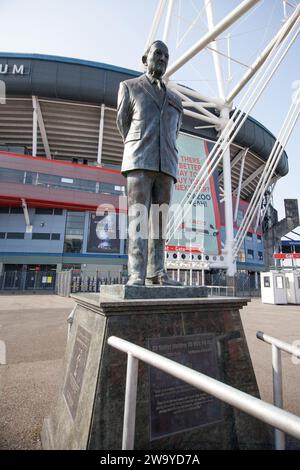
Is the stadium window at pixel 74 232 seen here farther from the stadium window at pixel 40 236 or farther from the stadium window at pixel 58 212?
the stadium window at pixel 40 236

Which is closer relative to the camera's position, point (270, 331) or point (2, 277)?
point (270, 331)

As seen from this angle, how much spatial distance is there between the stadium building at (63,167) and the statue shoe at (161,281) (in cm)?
1691

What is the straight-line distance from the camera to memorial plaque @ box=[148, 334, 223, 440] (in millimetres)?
1598

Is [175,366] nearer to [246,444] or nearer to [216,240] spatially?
[246,444]

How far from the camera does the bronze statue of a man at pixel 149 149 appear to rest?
235 cm

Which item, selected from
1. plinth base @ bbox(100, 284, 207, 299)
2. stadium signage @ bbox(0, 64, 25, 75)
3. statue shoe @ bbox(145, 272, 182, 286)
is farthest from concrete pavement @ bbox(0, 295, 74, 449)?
stadium signage @ bbox(0, 64, 25, 75)

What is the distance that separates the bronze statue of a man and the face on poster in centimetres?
1426

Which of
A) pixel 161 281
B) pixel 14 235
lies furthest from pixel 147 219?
pixel 14 235

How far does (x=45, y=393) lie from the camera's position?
2818 millimetres

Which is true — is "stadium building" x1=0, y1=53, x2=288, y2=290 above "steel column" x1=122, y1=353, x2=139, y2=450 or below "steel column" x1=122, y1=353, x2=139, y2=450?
above

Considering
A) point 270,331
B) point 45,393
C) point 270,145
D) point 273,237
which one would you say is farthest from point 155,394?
point 273,237

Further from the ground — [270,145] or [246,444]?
[270,145]

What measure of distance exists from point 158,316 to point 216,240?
1740 cm

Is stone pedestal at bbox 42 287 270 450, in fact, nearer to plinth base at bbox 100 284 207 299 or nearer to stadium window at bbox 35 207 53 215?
plinth base at bbox 100 284 207 299
